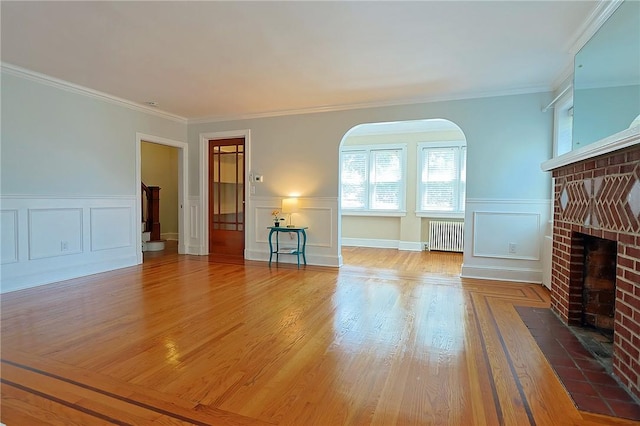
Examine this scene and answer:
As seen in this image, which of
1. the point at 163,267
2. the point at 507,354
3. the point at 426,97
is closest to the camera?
the point at 507,354

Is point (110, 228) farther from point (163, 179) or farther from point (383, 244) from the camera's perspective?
point (383, 244)

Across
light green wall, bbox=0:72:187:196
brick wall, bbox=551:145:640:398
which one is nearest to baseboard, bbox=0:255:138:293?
light green wall, bbox=0:72:187:196

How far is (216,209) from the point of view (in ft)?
20.8

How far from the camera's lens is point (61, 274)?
4355 mm

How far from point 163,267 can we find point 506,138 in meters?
5.22

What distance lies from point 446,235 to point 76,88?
6.62 meters

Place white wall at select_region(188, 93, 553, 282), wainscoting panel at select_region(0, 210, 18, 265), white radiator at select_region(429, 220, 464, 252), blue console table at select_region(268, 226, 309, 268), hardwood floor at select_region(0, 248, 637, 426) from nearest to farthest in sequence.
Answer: hardwood floor at select_region(0, 248, 637, 426) → wainscoting panel at select_region(0, 210, 18, 265) → white wall at select_region(188, 93, 553, 282) → blue console table at select_region(268, 226, 309, 268) → white radiator at select_region(429, 220, 464, 252)

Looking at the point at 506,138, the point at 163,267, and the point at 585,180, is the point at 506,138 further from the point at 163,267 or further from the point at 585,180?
the point at 163,267

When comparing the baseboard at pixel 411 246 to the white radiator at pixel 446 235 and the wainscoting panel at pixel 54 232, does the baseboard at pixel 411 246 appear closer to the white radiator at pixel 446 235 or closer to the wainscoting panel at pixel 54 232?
the white radiator at pixel 446 235

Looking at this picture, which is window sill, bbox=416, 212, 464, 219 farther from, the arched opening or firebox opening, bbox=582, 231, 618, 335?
firebox opening, bbox=582, 231, 618, 335

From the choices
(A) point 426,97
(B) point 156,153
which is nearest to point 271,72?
(A) point 426,97

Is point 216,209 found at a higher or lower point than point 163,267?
higher

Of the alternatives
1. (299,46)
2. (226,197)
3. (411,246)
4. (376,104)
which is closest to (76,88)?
(226,197)

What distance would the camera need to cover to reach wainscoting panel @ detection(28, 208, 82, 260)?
A: 4.08 m
